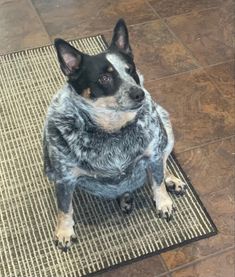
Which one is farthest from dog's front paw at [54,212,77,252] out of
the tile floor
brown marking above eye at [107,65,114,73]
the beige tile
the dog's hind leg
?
the beige tile

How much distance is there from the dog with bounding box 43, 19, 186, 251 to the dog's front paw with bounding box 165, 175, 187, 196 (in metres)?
0.17

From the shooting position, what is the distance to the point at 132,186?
2.01 metres

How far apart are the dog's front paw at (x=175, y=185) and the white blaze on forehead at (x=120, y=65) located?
2.18 feet

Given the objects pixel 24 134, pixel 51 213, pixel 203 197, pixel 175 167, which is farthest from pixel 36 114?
pixel 203 197

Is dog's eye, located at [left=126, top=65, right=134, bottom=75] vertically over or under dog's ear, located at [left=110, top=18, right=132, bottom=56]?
under

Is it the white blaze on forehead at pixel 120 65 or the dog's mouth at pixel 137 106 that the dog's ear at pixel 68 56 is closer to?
the white blaze on forehead at pixel 120 65

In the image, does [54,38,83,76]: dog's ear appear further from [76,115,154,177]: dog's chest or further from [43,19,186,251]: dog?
[76,115,154,177]: dog's chest

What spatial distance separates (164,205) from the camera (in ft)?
6.78

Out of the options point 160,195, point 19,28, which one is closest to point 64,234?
point 160,195

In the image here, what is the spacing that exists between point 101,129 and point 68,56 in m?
0.30

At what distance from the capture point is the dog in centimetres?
161

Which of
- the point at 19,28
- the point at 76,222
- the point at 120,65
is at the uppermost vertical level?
the point at 120,65

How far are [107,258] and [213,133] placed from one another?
0.89 m

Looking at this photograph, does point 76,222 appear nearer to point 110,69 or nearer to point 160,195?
point 160,195
